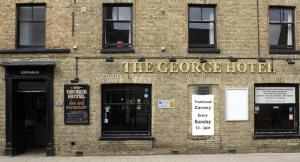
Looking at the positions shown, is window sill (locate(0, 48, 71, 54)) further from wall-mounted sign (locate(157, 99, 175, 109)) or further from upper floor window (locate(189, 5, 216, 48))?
upper floor window (locate(189, 5, 216, 48))

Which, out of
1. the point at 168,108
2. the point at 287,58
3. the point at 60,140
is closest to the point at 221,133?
the point at 168,108

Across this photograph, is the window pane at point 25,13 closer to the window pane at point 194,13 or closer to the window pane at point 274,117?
the window pane at point 194,13

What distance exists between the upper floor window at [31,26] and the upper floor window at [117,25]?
2.22 m

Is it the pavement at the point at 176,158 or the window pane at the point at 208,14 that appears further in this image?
the window pane at the point at 208,14

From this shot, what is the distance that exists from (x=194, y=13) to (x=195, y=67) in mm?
1953

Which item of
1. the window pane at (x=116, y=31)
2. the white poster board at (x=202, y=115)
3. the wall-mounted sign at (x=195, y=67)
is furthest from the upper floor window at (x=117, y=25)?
the white poster board at (x=202, y=115)

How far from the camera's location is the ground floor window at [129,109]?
660 inches

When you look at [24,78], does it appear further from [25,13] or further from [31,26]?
[25,13]

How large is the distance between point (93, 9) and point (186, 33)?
3.33 metres

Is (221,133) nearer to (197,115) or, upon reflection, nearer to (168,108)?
(197,115)

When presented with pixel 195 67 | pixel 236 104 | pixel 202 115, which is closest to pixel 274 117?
pixel 236 104

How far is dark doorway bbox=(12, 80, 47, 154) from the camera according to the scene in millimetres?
16656

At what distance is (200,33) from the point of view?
17016 millimetres

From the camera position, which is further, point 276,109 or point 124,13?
point 276,109
